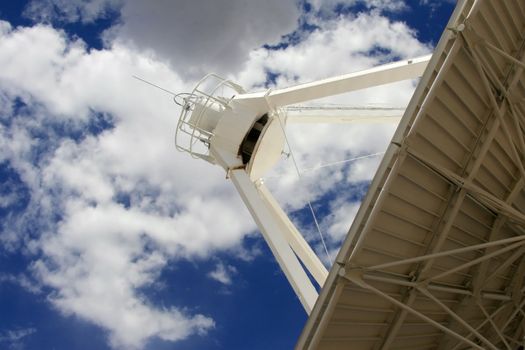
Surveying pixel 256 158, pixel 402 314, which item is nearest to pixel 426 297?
pixel 402 314

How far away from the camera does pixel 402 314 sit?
17.4 meters

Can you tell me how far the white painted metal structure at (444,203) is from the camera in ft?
48.7

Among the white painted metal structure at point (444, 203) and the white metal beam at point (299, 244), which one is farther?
the white metal beam at point (299, 244)

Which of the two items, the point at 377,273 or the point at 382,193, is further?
the point at 377,273

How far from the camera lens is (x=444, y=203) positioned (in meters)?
16.8

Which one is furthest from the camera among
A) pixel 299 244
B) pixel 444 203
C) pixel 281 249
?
pixel 299 244

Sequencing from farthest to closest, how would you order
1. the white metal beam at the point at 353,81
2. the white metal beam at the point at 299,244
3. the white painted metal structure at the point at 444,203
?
the white metal beam at the point at 299,244
the white metal beam at the point at 353,81
the white painted metal structure at the point at 444,203

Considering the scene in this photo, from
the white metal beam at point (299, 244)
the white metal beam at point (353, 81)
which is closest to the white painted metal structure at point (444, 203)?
the white metal beam at point (353, 81)

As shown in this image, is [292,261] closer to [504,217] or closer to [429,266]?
[429,266]

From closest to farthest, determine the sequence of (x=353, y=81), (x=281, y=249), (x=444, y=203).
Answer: (x=444, y=203), (x=353, y=81), (x=281, y=249)

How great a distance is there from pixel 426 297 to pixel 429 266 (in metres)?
1.41

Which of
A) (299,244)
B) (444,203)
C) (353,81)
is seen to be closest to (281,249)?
(299,244)

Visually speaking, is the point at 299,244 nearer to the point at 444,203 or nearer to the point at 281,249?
the point at 281,249

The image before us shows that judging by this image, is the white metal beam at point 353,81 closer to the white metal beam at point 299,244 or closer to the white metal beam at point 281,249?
the white metal beam at point 281,249
